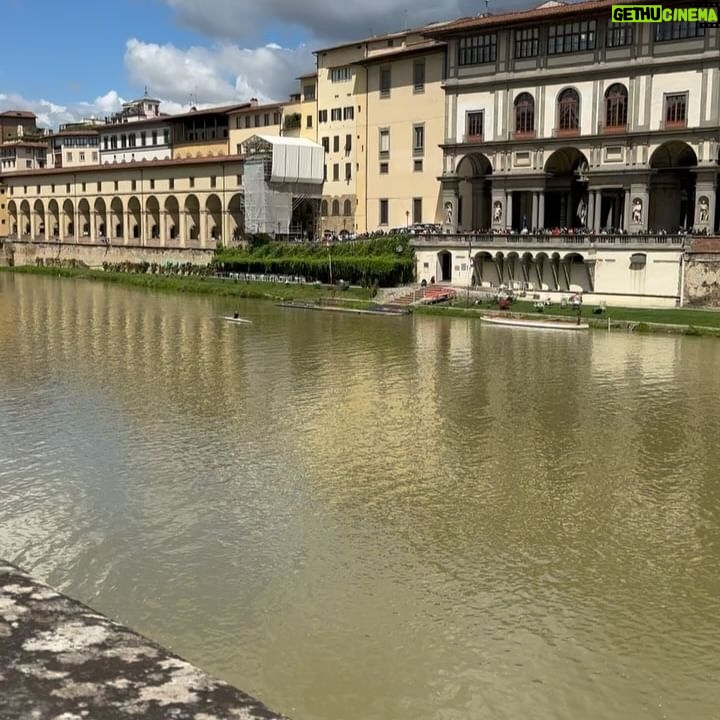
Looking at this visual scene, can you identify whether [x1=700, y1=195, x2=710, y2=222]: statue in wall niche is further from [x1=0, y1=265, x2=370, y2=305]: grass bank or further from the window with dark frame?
[x1=0, y1=265, x2=370, y2=305]: grass bank

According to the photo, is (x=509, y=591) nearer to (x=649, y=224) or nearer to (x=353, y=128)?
(x=649, y=224)

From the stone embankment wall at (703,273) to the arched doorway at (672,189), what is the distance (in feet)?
18.6

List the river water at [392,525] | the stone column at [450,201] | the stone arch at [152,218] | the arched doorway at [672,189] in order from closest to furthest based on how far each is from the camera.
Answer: the river water at [392,525]
the arched doorway at [672,189]
the stone column at [450,201]
the stone arch at [152,218]

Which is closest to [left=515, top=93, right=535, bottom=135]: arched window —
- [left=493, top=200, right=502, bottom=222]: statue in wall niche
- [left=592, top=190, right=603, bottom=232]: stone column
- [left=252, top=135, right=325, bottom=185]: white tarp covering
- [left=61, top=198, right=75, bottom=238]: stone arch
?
[left=493, top=200, right=502, bottom=222]: statue in wall niche

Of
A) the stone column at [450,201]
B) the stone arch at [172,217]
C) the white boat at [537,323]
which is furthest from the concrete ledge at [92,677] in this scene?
the stone arch at [172,217]

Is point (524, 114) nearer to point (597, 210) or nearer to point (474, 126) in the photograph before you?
point (474, 126)

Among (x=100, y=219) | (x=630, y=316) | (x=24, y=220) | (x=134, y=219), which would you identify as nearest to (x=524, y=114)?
(x=630, y=316)

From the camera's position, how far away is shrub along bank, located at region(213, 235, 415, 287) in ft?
203

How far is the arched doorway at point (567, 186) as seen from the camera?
6016cm

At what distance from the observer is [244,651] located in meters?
11.8

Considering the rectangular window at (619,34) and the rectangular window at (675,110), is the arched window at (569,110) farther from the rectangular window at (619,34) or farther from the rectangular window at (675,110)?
the rectangular window at (675,110)

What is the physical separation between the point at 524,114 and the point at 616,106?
6.45 metres

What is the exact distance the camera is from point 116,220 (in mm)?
94125

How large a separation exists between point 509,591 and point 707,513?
5.93 meters
